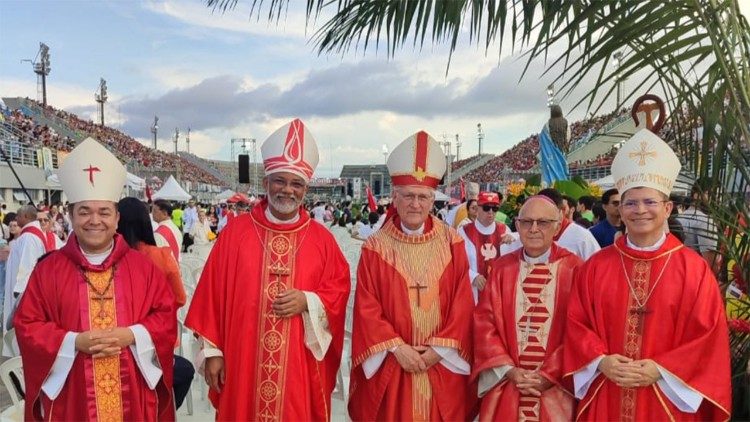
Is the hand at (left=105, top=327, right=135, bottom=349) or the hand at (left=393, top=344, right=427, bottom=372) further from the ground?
the hand at (left=105, top=327, right=135, bottom=349)

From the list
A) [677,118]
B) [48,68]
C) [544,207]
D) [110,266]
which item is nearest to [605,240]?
[677,118]

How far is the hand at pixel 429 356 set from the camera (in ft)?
11.2

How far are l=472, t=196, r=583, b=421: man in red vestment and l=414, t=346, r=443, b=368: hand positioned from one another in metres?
0.22

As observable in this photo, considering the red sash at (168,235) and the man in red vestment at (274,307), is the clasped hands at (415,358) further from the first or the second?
the red sash at (168,235)

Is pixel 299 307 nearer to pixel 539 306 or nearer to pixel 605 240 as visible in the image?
pixel 539 306

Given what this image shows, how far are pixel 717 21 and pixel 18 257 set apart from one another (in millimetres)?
7012

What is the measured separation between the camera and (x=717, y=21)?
300cm

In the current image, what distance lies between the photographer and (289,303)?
3387 millimetres

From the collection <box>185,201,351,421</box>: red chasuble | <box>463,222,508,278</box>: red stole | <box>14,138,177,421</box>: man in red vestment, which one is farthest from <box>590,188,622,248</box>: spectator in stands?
<box>14,138,177,421</box>: man in red vestment

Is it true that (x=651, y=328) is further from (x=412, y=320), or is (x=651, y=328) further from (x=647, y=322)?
(x=412, y=320)

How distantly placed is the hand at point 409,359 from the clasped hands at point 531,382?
519 mm

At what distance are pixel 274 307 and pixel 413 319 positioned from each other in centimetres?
78

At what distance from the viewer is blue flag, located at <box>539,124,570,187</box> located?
1006cm

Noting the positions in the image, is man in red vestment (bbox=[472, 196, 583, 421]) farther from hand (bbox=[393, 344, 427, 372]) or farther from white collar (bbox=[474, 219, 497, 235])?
white collar (bbox=[474, 219, 497, 235])
